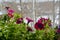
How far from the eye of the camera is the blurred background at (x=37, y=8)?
1534 millimetres

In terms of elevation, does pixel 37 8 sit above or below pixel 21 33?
above

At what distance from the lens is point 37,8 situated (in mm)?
1603

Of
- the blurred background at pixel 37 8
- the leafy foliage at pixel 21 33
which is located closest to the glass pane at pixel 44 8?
the blurred background at pixel 37 8

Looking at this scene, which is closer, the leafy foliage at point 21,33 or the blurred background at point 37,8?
the leafy foliage at point 21,33

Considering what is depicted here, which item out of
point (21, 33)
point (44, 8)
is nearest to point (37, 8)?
point (44, 8)

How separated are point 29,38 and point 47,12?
548 mm

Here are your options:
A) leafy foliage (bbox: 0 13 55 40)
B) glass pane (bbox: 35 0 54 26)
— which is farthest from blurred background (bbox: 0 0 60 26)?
leafy foliage (bbox: 0 13 55 40)

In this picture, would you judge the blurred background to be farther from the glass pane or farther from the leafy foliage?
the leafy foliage

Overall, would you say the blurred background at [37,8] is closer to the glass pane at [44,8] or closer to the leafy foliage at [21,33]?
the glass pane at [44,8]

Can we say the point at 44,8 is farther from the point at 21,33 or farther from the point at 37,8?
the point at 21,33

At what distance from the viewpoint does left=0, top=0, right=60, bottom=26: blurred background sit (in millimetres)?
1534

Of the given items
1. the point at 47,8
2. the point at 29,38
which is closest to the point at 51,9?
the point at 47,8

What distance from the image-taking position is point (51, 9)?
5.09ft

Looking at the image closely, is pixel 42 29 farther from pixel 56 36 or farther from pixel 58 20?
pixel 58 20
